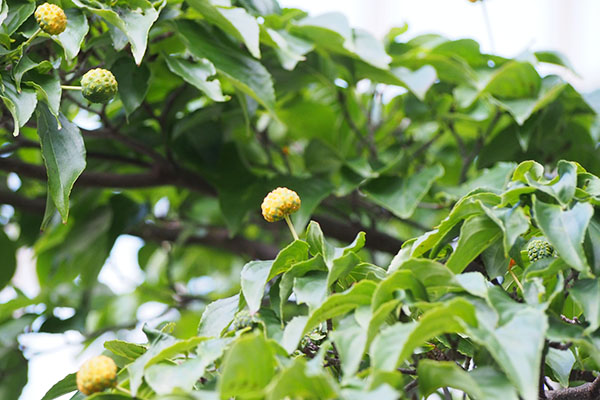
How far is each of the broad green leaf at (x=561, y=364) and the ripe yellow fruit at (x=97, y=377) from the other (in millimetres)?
307

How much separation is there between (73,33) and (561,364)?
1.56 feet

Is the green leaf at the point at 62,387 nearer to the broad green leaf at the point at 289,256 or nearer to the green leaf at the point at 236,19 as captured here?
the broad green leaf at the point at 289,256

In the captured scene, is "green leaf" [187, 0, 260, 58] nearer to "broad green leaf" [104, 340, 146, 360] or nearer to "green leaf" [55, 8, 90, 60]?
"green leaf" [55, 8, 90, 60]

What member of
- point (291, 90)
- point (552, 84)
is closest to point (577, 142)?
point (552, 84)

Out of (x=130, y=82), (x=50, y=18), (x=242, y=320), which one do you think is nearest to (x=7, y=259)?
(x=130, y=82)

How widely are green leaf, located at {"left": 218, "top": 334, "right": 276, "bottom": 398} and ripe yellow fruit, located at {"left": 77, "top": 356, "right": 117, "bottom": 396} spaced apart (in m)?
0.08

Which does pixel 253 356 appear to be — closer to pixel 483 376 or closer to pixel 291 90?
pixel 483 376

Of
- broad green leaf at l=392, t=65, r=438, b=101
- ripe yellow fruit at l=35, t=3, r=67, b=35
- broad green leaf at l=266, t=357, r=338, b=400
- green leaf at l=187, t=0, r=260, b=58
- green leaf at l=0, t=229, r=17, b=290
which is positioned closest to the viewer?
broad green leaf at l=266, t=357, r=338, b=400

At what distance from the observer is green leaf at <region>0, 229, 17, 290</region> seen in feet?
3.06

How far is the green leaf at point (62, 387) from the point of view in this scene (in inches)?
19.4

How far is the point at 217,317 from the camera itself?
0.49m

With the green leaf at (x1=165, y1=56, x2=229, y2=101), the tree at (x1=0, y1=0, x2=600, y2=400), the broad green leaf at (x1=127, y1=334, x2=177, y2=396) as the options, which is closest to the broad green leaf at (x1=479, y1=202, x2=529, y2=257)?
the tree at (x1=0, y1=0, x2=600, y2=400)

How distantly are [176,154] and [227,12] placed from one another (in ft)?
1.07

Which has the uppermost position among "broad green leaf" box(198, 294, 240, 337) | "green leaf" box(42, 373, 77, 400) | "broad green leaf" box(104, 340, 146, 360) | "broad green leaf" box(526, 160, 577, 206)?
"broad green leaf" box(526, 160, 577, 206)
